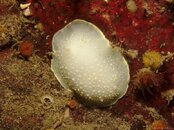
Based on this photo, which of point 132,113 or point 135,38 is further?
point 132,113

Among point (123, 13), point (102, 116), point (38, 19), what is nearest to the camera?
point (123, 13)

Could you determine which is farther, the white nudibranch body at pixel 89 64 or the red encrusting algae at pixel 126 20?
the white nudibranch body at pixel 89 64

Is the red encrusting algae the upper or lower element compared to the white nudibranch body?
upper

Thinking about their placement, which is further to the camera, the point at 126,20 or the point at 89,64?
the point at 89,64

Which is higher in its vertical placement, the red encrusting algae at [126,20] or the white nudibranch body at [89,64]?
the red encrusting algae at [126,20]

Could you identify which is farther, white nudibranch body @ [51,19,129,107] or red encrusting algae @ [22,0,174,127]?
white nudibranch body @ [51,19,129,107]

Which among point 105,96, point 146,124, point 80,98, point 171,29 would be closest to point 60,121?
point 80,98

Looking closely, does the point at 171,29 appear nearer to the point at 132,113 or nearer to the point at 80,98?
the point at 132,113

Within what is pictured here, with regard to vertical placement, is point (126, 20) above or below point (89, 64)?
above
